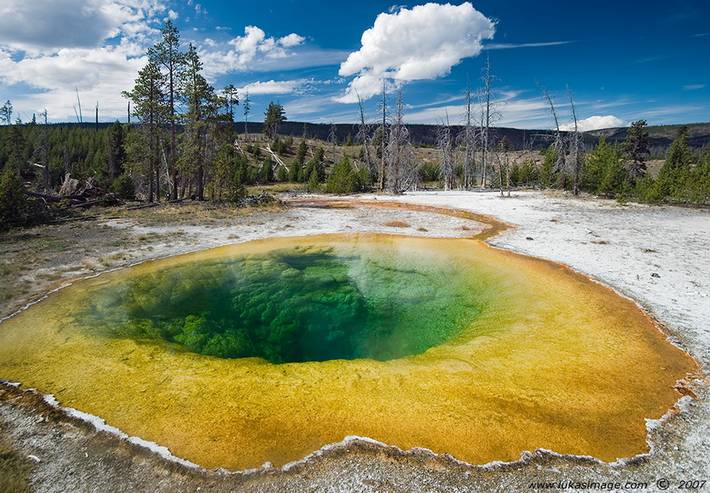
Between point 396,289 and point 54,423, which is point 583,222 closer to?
point 396,289

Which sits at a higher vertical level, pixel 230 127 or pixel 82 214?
pixel 230 127

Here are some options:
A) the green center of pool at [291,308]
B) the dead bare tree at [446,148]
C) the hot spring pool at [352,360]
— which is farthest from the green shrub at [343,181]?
the hot spring pool at [352,360]

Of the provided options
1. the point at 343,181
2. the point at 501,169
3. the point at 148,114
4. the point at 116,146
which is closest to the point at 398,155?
the point at 343,181

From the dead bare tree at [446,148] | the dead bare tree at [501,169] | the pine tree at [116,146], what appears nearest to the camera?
the dead bare tree at [501,169]

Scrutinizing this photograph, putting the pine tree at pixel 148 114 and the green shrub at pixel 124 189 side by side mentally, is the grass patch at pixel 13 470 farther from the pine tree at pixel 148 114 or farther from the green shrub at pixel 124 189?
the green shrub at pixel 124 189

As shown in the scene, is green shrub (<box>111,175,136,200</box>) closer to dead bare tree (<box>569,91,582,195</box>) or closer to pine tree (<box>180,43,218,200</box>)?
pine tree (<box>180,43,218,200</box>)

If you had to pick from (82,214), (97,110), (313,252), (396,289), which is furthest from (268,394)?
(97,110)

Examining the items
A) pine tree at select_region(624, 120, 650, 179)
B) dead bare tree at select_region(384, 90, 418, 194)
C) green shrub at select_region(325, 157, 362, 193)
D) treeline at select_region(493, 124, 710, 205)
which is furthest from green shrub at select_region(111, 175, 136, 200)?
pine tree at select_region(624, 120, 650, 179)
